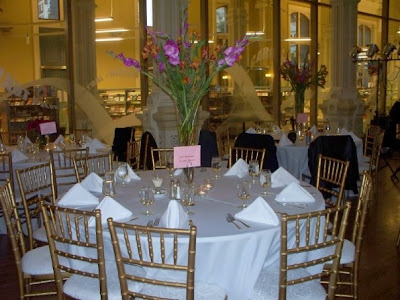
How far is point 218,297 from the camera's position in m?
2.53

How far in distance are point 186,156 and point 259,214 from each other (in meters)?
0.67

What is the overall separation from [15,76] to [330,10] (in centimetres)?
707

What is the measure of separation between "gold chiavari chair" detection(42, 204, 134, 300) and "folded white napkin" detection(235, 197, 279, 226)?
63cm

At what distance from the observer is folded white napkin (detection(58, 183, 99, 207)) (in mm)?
3227

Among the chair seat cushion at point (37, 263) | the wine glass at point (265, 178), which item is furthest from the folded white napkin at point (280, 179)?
the chair seat cushion at point (37, 263)

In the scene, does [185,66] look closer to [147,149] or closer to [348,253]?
[348,253]

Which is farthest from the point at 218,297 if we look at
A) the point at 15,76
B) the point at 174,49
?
the point at 15,76

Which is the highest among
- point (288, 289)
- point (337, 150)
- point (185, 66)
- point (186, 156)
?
point (185, 66)

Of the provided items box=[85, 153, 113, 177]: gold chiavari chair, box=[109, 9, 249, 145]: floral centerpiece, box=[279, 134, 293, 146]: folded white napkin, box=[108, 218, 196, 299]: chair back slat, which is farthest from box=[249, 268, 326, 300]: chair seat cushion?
box=[279, 134, 293, 146]: folded white napkin

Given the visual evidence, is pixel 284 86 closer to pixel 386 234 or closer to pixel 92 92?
pixel 92 92

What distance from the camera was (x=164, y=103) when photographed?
743 centimetres

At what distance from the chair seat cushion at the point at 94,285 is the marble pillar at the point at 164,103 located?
4540 millimetres

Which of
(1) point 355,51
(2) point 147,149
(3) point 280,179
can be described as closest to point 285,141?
(2) point 147,149

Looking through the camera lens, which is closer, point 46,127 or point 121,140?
point 46,127
